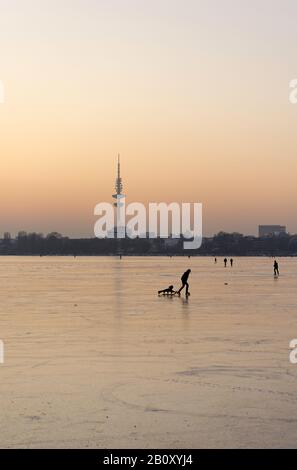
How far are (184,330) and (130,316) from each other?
3.56 m

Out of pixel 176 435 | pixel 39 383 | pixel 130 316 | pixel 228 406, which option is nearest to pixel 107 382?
pixel 39 383

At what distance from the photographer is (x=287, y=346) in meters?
12.6

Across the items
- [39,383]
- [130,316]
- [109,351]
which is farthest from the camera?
[130,316]

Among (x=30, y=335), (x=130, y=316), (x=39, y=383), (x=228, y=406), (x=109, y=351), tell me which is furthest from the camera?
(x=130, y=316)

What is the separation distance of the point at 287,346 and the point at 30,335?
5.53 metres
